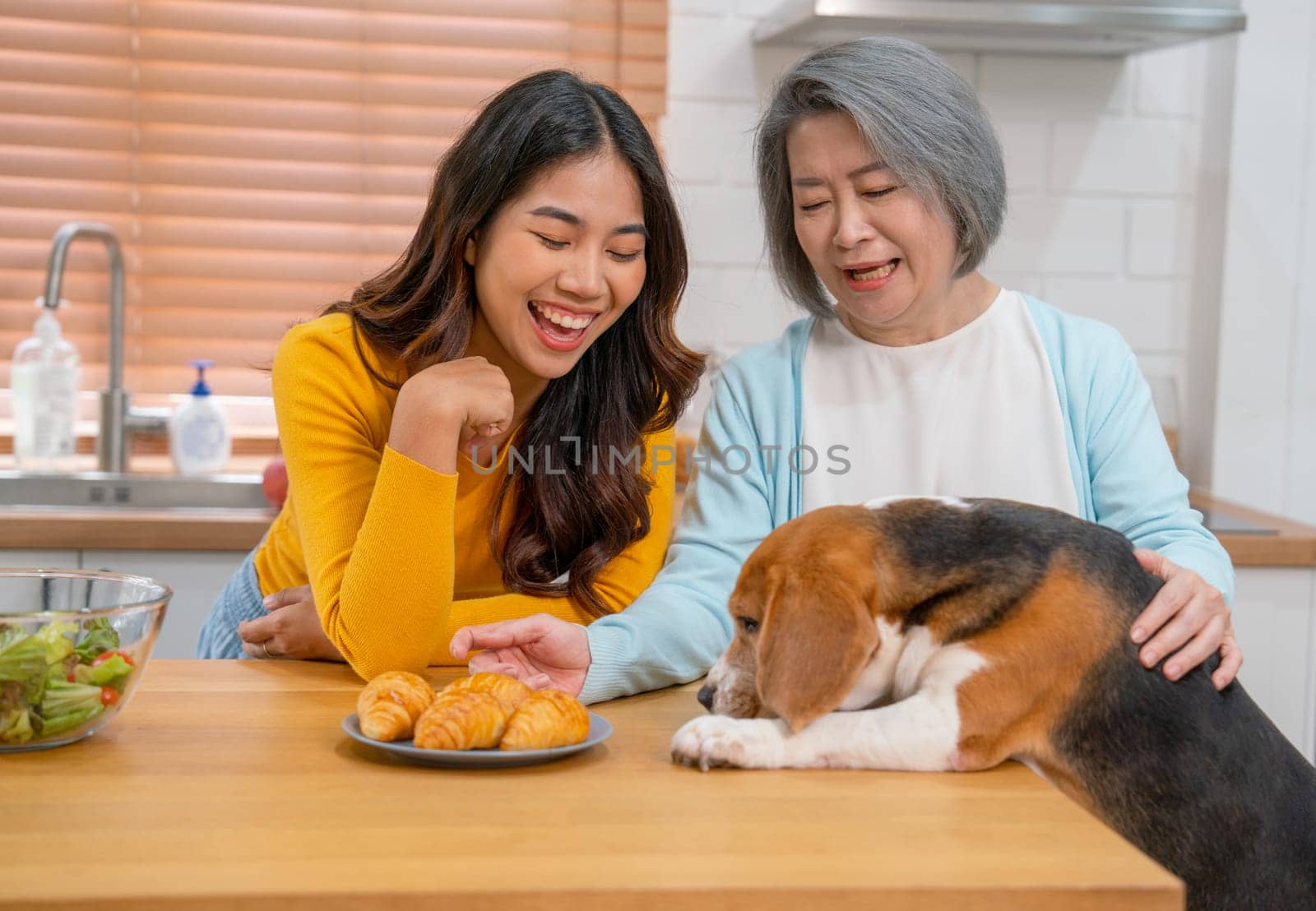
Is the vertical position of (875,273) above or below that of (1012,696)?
above

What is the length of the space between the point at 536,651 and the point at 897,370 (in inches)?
24.6

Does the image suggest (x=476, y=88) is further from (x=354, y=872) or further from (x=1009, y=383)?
(x=354, y=872)

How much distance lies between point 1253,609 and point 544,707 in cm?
173

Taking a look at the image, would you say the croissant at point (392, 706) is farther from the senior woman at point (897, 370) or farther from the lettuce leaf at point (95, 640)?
the senior woman at point (897, 370)

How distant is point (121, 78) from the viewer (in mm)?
2859

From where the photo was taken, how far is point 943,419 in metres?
1.65

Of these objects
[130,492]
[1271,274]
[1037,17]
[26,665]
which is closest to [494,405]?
[26,665]

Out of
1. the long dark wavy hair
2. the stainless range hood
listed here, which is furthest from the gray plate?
the stainless range hood

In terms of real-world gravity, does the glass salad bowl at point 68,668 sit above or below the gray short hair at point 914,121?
below

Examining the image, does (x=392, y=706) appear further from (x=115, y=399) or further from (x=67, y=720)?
(x=115, y=399)

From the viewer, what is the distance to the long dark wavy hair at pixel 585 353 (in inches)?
61.4

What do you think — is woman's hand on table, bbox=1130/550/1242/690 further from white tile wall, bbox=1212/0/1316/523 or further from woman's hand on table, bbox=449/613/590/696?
white tile wall, bbox=1212/0/1316/523

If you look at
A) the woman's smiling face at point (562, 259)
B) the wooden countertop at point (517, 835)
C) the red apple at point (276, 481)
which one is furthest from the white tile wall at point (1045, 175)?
the wooden countertop at point (517, 835)

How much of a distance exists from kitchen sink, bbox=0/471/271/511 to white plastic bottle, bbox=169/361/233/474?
0.04m
